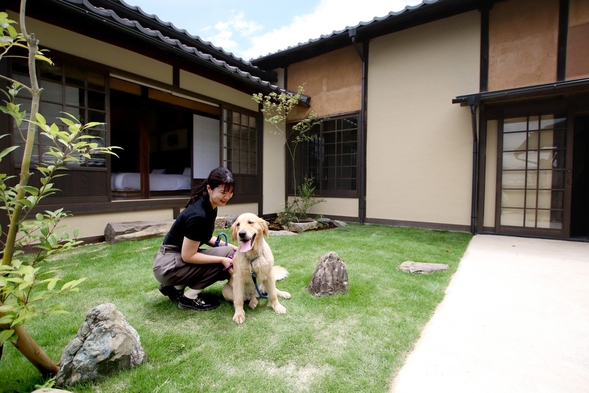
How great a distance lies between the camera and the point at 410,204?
19.8 ft

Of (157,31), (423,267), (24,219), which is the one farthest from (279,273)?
(157,31)

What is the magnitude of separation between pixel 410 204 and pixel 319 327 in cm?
477

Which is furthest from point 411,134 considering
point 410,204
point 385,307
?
point 385,307

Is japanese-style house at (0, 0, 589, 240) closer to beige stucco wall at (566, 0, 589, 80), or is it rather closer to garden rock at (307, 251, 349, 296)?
beige stucco wall at (566, 0, 589, 80)

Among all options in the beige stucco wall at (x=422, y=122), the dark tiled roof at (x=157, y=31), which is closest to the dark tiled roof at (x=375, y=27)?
the beige stucco wall at (x=422, y=122)

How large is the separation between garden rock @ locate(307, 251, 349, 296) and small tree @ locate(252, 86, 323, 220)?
3834mm

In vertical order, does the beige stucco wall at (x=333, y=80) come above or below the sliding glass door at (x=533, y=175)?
above

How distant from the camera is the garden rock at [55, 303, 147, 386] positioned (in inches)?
52.2

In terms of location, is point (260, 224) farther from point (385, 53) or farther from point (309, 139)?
point (385, 53)

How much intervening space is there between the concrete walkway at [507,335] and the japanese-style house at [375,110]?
2.52 m

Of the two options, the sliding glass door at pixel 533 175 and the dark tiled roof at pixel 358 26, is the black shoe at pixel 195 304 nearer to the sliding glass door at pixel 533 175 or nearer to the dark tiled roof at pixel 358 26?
the sliding glass door at pixel 533 175

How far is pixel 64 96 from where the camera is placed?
3.98 meters

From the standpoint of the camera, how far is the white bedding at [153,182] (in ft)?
18.9

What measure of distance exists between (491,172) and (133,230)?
6.32 metres
